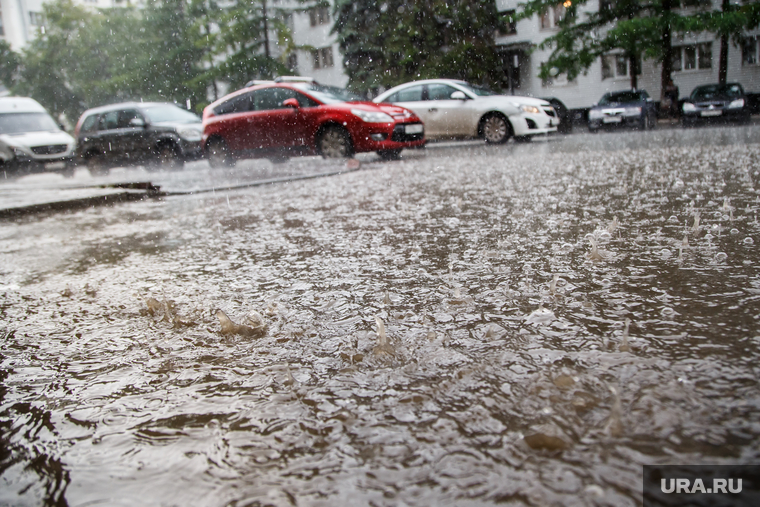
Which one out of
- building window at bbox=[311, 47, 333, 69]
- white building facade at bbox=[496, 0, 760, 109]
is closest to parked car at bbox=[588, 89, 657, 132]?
white building facade at bbox=[496, 0, 760, 109]

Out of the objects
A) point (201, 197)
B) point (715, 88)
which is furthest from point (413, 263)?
point (715, 88)

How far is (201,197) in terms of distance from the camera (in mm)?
7074

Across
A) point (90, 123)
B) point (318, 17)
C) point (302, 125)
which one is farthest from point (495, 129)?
point (318, 17)

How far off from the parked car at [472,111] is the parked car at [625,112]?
216 inches

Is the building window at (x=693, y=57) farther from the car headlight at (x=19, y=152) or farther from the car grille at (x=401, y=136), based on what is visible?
the car headlight at (x=19, y=152)

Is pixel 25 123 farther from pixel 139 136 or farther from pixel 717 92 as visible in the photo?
pixel 717 92

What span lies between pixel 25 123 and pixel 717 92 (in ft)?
66.4

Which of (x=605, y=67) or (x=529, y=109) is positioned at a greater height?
(x=605, y=67)

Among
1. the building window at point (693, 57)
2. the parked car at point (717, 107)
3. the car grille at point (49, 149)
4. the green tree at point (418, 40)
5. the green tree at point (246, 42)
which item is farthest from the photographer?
the building window at point (693, 57)

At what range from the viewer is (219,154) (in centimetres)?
1223

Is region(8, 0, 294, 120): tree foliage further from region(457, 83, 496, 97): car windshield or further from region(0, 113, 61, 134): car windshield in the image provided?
region(457, 83, 496, 97): car windshield

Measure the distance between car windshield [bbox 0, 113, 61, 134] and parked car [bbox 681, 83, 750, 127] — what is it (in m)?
18.5

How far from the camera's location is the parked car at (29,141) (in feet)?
52.1

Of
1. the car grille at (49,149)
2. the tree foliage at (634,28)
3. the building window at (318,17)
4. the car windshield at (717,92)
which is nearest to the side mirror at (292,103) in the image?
the car grille at (49,149)
